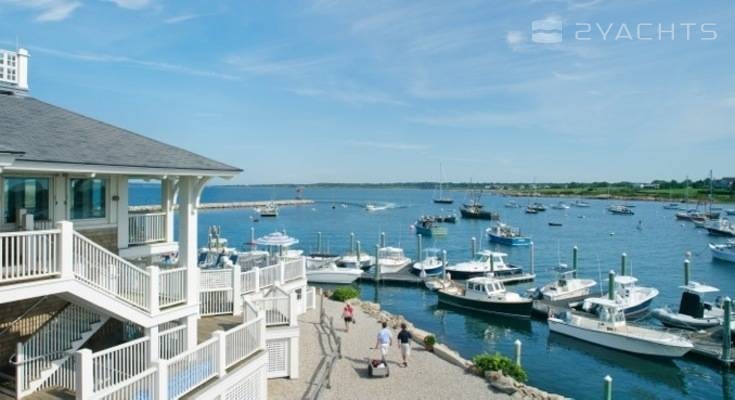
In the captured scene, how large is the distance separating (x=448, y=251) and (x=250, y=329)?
6463cm

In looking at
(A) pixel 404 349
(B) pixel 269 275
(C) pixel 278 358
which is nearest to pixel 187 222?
(C) pixel 278 358

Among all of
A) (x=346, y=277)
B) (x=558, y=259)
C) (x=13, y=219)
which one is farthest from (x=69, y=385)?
(x=558, y=259)

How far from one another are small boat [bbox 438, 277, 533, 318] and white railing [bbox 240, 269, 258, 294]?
23.0 metres

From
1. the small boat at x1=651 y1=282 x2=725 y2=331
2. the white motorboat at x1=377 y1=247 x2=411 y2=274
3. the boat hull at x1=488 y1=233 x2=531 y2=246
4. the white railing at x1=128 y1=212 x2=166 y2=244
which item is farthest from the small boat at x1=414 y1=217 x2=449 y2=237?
the white railing at x1=128 y1=212 x2=166 y2=244

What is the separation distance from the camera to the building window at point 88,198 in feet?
42.9

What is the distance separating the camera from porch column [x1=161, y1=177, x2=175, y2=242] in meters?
Result: 15.7

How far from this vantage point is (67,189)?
504 inches

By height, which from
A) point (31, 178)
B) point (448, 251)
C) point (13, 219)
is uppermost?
point (31, 178)

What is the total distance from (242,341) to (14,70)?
944 cm

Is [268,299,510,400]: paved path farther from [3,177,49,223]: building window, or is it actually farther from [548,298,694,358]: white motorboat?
[548,298,694,358]: white motorboat

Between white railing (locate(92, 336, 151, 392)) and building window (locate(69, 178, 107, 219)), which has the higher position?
building window (locate(69, 178, 107, 219))

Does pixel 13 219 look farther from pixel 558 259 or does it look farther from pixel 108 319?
pixel 558 259

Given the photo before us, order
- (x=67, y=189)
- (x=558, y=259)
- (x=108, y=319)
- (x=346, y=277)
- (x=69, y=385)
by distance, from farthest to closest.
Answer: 1. (x=558, y=259)
2. (x=346, y=277)
3. (x=108, y=319)
4. (x=67, y=189)
5. (x=69, y=385)

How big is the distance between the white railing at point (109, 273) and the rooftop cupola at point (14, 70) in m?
6.60
